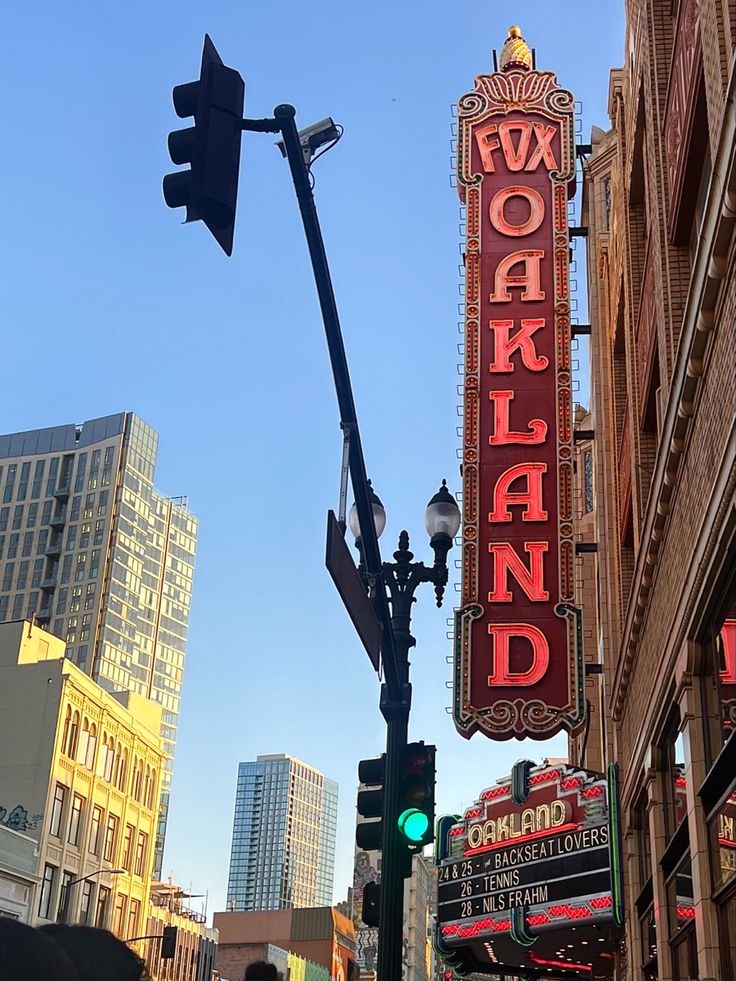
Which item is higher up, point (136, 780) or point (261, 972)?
point (136, 780)

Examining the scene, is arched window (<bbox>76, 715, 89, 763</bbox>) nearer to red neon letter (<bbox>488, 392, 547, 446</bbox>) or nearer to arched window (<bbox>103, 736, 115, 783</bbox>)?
arched window (<bbox>103, 736, 115, 783</bbox>)

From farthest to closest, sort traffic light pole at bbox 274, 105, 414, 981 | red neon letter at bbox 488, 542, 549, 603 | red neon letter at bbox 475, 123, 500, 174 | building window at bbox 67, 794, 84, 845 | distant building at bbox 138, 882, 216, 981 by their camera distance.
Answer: distant building at bbox 138, 882, 216, 981
building window at bbox 67, 794, 84, 845
red neon letter at bbox 475, 123, 500, 174
red neon letter at bbox 488, 542, 549, 603
traffic light pole at bbox 274, 105, 414, 981

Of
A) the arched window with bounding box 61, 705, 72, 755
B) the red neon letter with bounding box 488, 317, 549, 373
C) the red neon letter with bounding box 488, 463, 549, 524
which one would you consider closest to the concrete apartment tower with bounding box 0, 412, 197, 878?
the arched window with bounding box 61, 705, 72, 755

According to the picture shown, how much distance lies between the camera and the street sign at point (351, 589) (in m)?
9.16

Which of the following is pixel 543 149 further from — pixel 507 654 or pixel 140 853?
pixel 140 853

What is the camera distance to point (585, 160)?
3434 centimetres

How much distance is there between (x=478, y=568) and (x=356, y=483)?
14631 mm

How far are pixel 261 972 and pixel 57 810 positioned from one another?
189ft

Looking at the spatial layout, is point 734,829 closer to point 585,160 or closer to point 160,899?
point 585,160

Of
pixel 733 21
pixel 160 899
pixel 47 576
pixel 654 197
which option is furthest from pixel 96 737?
pixel 47 576

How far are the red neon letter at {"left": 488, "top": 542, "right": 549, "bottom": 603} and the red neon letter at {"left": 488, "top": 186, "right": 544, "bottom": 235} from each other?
7849mm

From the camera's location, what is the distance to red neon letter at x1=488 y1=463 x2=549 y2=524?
82.1 feet

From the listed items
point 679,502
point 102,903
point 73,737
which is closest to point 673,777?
point 679,502

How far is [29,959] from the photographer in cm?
247
